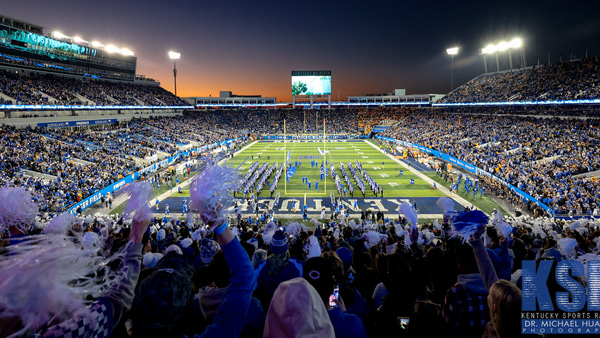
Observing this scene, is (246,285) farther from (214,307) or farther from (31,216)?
(31,216)

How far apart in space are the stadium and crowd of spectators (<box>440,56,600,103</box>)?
34cm

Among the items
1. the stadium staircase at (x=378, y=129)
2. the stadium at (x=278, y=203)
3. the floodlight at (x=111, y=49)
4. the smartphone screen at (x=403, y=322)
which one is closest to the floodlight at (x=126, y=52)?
the stadium at (x=278, y=203)

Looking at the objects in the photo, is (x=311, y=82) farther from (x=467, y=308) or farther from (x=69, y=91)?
(x=467, y=308)

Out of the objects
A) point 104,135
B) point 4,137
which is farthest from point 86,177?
point 104,135

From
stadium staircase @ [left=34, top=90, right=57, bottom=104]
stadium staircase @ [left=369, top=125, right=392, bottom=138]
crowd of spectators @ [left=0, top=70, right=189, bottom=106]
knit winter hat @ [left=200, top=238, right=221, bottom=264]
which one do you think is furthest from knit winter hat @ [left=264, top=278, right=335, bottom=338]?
stadium staircase @ [left=369, top=125, right=392, bottom=138]

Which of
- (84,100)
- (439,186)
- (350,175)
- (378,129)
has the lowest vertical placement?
(439,186)

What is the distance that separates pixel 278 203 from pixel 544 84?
38.6 m

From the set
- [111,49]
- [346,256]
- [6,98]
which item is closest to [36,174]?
[6,98]

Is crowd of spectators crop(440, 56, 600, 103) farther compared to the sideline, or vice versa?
crowd of spectators crop(440, 56, 600, 103)

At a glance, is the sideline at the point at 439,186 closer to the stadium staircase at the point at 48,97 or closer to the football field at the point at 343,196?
the football field at the point at 343,196

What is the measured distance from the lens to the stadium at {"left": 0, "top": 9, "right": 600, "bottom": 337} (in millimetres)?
1546

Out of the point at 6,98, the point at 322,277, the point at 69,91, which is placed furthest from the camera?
the point at 69,91

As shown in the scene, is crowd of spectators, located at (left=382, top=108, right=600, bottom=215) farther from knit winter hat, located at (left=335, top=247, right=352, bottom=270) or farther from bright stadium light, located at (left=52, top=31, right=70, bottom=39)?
bright stadium light, located at (left=52, top=31, right=70, bottom=39)

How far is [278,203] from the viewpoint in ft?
65.0
